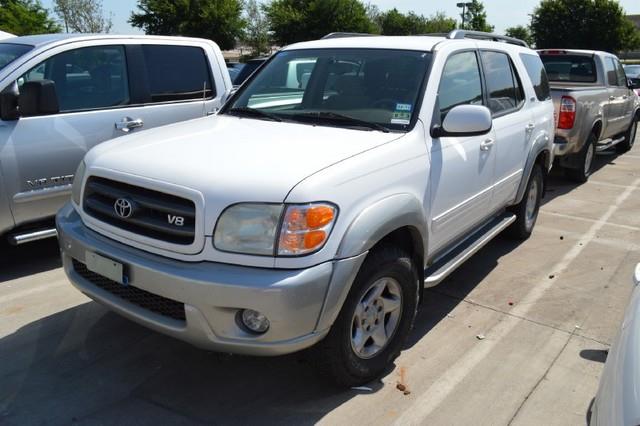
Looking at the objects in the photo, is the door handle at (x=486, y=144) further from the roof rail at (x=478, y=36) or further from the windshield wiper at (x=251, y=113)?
the windshield wiper at (x=251, y=113)

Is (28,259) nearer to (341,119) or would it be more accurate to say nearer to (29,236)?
(29,236)

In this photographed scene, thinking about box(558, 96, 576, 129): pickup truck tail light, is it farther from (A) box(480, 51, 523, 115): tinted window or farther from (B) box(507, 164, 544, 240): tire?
(A) box(480, 51, 523, 115): tinted window

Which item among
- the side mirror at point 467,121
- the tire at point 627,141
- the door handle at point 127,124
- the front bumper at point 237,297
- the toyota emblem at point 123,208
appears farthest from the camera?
the tire at point 627,141

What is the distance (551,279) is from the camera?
484cm

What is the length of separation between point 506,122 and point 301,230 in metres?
2.69

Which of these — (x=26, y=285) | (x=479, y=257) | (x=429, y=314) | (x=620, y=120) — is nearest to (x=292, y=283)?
(x=429, y=314)

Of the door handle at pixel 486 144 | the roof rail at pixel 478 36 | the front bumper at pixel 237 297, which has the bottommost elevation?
the front bumper at pixel 237 297

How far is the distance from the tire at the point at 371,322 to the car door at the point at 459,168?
0.48 meters

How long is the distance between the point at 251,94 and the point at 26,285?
2306 mm

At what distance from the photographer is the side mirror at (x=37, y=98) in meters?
4.37

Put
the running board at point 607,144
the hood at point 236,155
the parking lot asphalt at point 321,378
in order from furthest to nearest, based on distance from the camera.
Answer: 1. the running board at point 607,144
2. the parking lot asphalt at point 321,378
3. the hood at point 236,155

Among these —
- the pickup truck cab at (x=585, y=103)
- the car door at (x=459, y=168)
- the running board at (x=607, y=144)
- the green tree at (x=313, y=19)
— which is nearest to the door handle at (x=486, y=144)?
the car door at (x=459, y=168)

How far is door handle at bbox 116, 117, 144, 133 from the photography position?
5.03 m

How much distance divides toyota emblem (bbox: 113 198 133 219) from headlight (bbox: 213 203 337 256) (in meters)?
0.54
